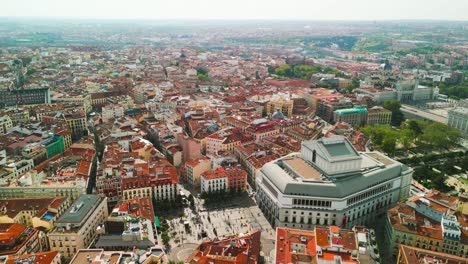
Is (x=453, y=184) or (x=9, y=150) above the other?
(x=9, y=150)

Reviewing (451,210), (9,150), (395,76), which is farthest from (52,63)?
(451,210)

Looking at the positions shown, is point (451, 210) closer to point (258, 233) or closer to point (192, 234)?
point (258, 233)

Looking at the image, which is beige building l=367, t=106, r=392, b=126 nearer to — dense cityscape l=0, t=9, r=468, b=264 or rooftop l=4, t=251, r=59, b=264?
dense cityscape l=0, t=9, r=468, b=264

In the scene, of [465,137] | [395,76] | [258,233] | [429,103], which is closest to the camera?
[258,233]

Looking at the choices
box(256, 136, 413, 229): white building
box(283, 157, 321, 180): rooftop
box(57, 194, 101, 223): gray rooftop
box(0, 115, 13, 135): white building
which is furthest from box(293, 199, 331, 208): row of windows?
box(0, 115, 13, 135): white building

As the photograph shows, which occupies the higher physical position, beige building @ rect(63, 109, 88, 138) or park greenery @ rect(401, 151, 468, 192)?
beige building @ rect(63, 109, 88, 138)

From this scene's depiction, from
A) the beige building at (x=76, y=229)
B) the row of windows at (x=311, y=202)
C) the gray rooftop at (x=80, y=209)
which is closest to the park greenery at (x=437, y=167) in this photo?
the row of windows at (x=311, y=202)

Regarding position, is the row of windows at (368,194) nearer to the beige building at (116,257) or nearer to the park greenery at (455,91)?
the beige building at (116,257)
